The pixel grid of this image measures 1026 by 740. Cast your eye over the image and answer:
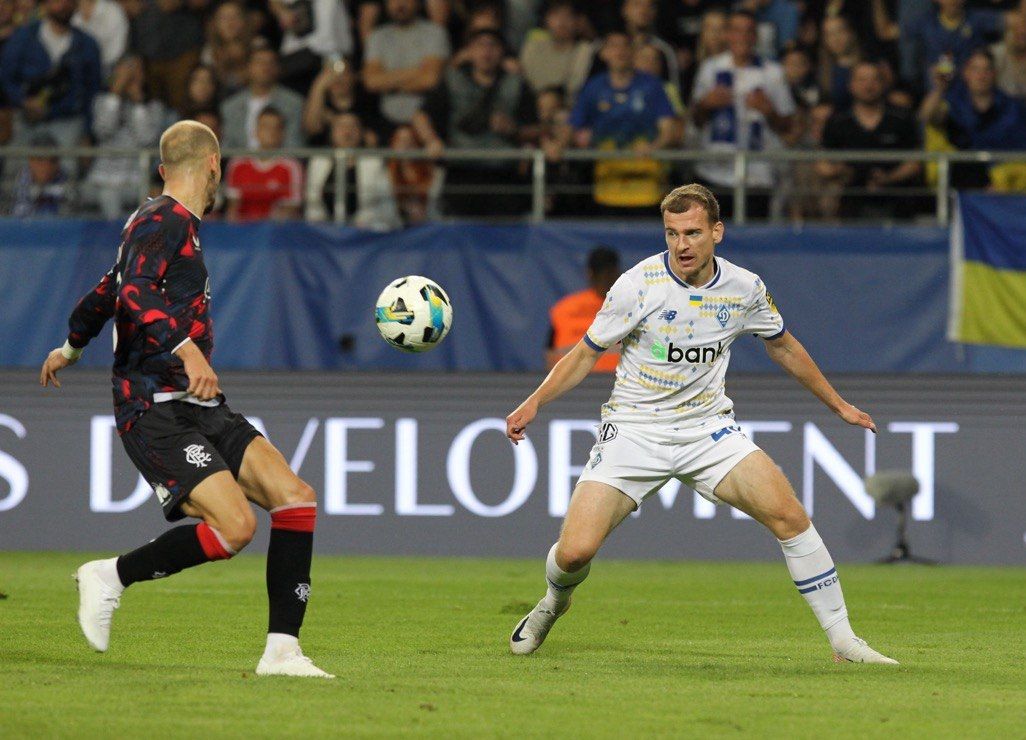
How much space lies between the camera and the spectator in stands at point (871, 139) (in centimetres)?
1568

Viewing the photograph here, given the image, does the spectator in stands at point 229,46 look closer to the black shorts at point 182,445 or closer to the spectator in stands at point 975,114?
the spectator in stands at point 975,114

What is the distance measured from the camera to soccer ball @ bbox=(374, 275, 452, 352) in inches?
333

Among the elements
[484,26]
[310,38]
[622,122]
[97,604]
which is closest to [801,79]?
[622,122]

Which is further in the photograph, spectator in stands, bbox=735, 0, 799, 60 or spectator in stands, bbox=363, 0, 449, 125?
spectator in stands, bbox=735, 0, 799, 60

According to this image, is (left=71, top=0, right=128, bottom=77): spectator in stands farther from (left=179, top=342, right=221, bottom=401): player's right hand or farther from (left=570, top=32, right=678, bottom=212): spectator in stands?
(left=179, top=342, right=221, bottom=401): player's right hand

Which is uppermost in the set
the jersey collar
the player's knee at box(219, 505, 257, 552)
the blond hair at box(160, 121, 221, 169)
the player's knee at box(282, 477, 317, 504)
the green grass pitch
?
the blond hair at box(160, 121, 221, 169)

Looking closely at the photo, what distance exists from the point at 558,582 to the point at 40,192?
9.62m

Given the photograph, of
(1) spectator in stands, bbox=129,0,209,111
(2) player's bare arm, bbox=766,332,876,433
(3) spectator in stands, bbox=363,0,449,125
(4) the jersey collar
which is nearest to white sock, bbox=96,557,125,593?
(4) the jersey collar

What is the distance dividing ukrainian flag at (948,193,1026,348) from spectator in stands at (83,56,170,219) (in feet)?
23.9

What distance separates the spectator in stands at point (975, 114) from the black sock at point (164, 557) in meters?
10.5

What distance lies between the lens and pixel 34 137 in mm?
16562

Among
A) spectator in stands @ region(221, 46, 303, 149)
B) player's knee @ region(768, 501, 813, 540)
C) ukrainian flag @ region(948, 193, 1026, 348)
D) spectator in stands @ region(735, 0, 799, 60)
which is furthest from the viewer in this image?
spectator in stands @ region(735, 0, 799, 60)

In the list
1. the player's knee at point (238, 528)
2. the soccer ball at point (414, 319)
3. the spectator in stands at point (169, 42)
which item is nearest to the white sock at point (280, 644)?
the player's knee at point (238, 528)

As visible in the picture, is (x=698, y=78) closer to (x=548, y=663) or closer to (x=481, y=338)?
(x=481, y=338)
